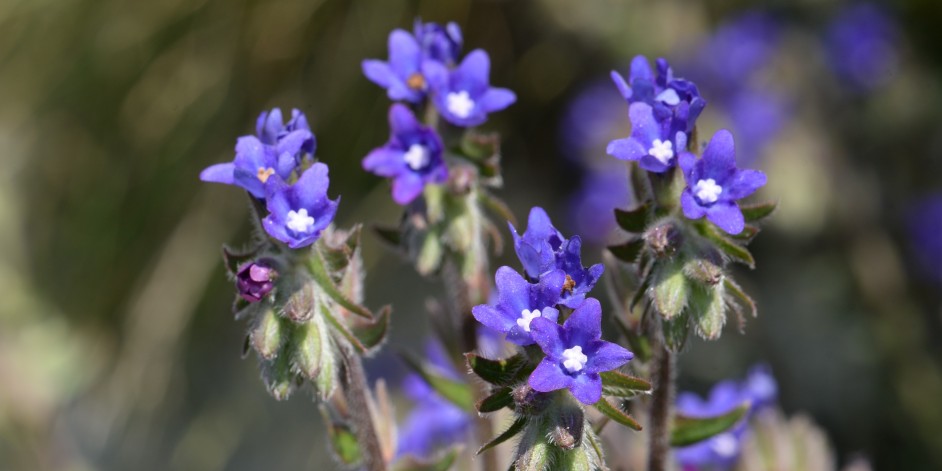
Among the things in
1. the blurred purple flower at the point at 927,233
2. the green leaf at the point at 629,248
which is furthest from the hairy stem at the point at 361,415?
the blurred purple flower at the point at 927,233

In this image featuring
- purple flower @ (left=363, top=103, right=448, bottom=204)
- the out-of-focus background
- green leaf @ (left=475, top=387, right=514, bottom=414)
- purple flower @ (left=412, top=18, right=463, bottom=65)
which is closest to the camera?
green leaf @ (left=475, top=387, right=514, bottom=414)

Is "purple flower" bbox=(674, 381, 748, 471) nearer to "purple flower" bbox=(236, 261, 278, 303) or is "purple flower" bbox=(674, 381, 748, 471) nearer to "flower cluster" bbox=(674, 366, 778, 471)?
"flower cluster" bbox=(674, 366, 778, 471)

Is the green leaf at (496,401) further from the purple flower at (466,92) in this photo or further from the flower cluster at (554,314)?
the purple flower at (466,92)

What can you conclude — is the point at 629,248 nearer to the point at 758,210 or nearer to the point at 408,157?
the point at 758,210

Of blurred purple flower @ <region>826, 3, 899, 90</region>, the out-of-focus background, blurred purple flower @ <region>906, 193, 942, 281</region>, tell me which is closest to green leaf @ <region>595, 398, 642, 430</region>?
the out-of-focus background

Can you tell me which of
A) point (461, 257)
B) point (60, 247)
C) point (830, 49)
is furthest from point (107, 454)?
point (830, 49)

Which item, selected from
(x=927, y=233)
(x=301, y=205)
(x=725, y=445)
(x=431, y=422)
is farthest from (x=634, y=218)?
(x=927, y=233)
